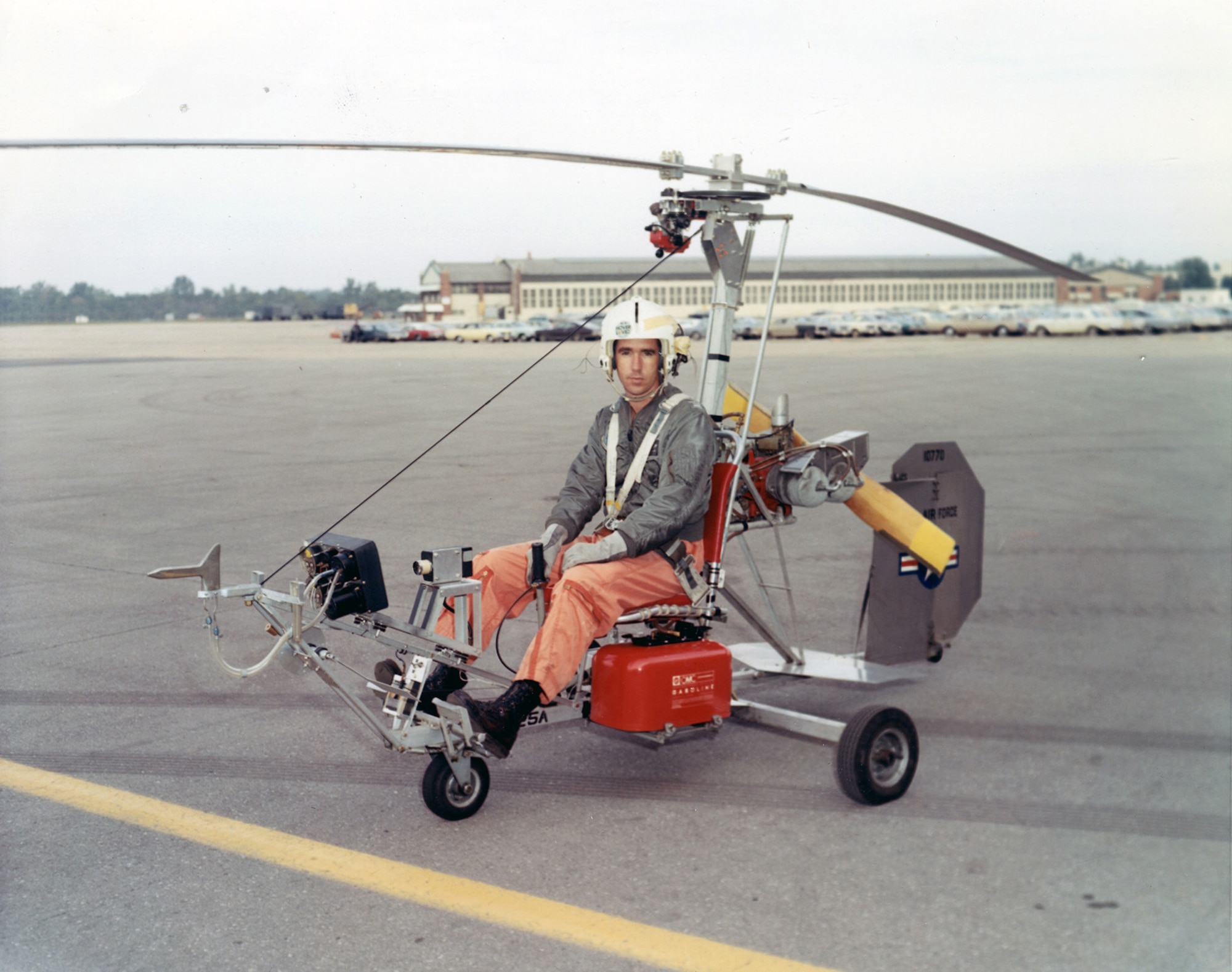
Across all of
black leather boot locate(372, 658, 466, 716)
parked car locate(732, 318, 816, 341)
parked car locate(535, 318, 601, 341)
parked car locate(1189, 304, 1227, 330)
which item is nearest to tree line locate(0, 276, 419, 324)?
parked car locate(535, 318, 601, 341)

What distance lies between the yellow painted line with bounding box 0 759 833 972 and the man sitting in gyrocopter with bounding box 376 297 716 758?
54cm

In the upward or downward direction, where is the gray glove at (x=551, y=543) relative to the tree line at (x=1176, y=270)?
downward

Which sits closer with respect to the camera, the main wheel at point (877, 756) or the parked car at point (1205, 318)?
the main wheel at point (877, 756)

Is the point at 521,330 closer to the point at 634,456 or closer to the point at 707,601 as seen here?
the point at 634,456

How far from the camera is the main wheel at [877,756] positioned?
4062 millimetres

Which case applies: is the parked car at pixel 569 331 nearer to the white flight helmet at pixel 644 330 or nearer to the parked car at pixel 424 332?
the white flight helmet at pixel 644 330

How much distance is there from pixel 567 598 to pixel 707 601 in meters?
0.69

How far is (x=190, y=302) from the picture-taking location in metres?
3.93

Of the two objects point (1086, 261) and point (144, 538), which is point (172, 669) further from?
point (1086, 261)

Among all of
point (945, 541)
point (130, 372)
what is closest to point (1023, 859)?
point (945, 541)

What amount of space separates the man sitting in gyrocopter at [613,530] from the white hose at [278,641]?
0.52 m

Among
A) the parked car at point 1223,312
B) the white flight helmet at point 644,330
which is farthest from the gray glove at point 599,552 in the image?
the parked car at point 1223,312

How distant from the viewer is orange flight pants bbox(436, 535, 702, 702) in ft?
12.8

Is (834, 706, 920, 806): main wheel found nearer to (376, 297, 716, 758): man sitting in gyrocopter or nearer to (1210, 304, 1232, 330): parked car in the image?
(376, 297, 716, 758): man sitting in gyrocopter
